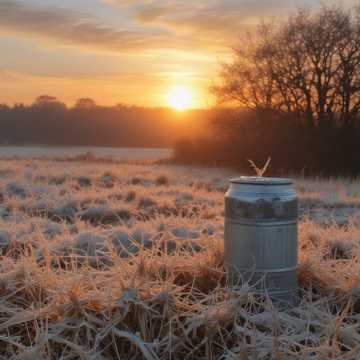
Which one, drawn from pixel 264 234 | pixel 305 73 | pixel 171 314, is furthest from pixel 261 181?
pixel 305 73

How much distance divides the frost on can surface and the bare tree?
1990 cm

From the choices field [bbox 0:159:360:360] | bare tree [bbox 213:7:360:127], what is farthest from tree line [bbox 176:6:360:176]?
field [bbox 0:159:360:360]

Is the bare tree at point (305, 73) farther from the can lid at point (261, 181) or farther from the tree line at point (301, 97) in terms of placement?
the can lid at point (261, 181)

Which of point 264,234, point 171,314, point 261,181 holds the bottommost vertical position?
point 171,314

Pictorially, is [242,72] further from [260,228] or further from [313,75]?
[260,228]

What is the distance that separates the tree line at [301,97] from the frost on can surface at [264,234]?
18.8 m

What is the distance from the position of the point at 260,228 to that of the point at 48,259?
1.39m

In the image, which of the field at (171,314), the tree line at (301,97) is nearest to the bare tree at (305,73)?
the tree line at (301,97)

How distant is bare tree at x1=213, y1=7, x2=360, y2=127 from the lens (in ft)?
71.1

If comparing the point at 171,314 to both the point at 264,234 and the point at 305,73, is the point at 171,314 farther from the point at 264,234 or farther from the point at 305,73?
the point at 305,73

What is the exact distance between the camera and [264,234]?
3.06m

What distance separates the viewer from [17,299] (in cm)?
332

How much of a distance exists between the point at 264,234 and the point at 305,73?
20463mm

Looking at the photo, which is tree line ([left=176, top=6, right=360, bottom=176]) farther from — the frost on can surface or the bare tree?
the frost on can surface
